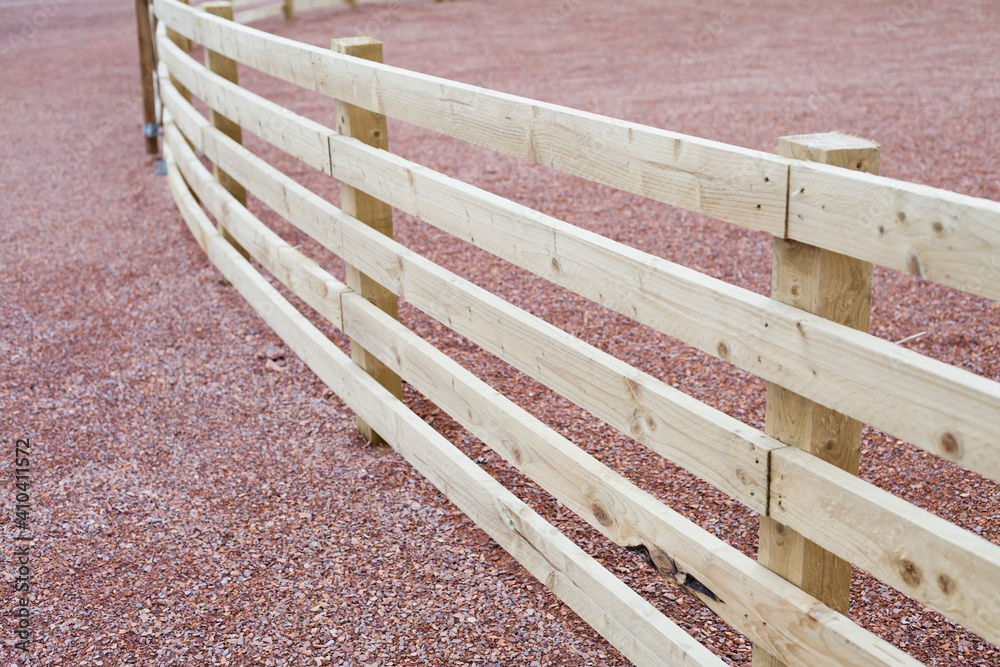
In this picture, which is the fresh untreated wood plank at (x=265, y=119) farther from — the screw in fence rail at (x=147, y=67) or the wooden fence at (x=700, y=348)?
the screw in fence rail at (x=147, y=67)

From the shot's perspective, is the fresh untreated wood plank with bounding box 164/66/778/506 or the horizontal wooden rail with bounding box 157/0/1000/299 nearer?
the horizontal wooden rail with bounding box 157/0/1000/299

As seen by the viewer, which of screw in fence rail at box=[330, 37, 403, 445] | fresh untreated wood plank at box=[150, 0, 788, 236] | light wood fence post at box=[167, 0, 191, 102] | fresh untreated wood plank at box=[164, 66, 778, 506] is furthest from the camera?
light wood fence post at box=[167, 0, 191, 102]

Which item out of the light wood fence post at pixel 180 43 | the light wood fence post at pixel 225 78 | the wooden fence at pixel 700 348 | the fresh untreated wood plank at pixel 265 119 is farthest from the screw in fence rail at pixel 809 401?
the light wood fence post at pixel 180 43

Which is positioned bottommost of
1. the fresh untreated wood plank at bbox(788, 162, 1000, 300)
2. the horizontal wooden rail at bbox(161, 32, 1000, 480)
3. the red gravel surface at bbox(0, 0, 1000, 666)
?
the red gravel surface at bbox(0, 0, 1000, 666)

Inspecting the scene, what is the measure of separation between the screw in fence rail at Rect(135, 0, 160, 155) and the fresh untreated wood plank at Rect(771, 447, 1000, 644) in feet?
25.5

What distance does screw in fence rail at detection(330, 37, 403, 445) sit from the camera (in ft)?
12.0

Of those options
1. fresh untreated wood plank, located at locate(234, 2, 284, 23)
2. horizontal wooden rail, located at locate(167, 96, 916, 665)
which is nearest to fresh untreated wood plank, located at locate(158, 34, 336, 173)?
horizontal wooden rail, located at locate(167, 96, 916, 665)

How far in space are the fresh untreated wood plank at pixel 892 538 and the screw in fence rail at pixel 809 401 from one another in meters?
0.07

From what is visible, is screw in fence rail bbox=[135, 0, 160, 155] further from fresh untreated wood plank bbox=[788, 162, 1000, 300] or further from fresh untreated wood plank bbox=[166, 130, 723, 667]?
fresh untreated wood plank bbox=[788, 162, 1000, 300]

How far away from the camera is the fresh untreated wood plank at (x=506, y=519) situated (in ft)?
8.15

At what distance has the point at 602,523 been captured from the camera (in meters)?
2.67

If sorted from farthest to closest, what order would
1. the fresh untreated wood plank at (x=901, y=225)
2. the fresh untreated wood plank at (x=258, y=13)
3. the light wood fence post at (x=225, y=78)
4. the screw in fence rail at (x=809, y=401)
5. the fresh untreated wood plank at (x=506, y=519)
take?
the fresh untreated wood plank at (x=258, y=13), the light wood fence post at (x=225, y=78), the fresh untreated wood plank at (x=506, y=519), the screw in fence rail at (x=809, y=401), the fresh untreated wood plank at (x=901, y=225)

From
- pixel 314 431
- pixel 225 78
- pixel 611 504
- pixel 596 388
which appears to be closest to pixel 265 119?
pixel 225 78

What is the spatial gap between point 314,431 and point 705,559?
235 cm
